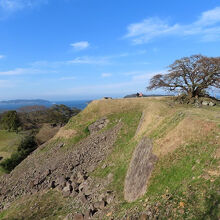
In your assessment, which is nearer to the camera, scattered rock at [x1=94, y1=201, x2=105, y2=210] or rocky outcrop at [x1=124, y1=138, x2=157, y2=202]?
rocky outcrop at [x1=124, y1=138, x2=157, y2=202]

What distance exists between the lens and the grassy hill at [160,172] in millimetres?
10133

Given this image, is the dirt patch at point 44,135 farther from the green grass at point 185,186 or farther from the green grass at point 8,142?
the green grass at point 185,186

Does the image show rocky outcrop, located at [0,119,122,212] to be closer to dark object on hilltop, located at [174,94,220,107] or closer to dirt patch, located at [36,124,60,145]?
dark object on hilltop, located at [174,94,220,107]

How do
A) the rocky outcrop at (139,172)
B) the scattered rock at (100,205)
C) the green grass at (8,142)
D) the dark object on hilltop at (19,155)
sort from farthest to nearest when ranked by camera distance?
the green grass at (8,142)
the dark object on hilltop at (19,155)
the scattered rock at (100,205)
the rocky outcrop at (139,172)

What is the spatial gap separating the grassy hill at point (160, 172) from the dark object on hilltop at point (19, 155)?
26.1 feet

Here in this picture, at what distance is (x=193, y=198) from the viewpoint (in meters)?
9.98

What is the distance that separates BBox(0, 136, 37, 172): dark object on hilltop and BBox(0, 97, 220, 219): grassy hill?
26.1ft

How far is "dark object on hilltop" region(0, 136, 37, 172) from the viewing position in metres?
34.2

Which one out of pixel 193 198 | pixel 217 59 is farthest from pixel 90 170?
pixel 217 59

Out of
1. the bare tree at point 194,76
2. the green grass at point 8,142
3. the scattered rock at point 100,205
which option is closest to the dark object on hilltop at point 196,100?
the bare tree at point 194,76

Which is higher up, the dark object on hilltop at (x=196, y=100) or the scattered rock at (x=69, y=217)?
the dark object on hilltop at (x=196, y=100)

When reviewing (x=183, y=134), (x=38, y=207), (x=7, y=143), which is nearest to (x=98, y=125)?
(x=38, y=207)

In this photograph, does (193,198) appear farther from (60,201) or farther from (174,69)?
(174,69)

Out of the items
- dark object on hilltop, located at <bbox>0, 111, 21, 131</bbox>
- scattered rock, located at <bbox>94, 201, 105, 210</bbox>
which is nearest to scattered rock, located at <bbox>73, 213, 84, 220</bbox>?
scattered rock, located at <bbox>94, 201, 105, 210</bbox>
